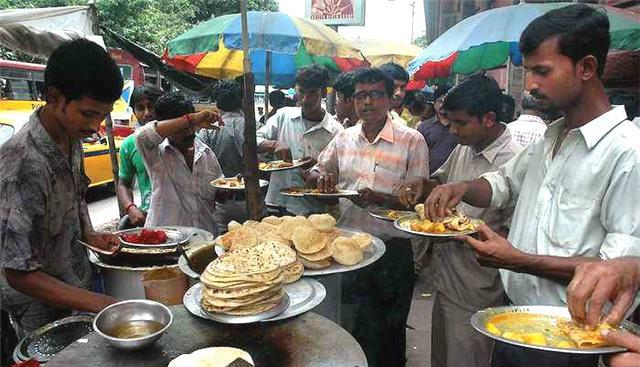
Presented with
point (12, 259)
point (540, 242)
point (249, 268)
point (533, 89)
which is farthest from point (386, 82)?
point (12, 259)

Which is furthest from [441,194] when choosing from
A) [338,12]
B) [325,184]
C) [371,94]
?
[338,12]

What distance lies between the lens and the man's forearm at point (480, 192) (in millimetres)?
2748

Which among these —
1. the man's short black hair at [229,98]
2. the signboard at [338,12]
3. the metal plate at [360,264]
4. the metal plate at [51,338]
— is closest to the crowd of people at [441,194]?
the metal plate at [51,338]

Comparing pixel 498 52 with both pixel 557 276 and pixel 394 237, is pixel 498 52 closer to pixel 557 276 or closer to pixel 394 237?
pixel 394 237

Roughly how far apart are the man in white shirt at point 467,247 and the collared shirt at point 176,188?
1.64 meters

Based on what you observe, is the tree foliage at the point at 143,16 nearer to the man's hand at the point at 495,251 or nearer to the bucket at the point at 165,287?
the bucket at the point at 165,287

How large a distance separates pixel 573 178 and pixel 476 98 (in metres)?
1.20

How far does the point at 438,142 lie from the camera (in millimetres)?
6305

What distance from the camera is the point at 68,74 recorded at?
220cm

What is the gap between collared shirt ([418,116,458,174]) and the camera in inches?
240

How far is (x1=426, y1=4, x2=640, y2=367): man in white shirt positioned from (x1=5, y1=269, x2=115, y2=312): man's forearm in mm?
1747

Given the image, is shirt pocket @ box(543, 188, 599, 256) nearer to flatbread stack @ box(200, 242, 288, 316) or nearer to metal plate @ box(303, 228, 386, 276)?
metal plate @ box(303, 228, 386, 276)

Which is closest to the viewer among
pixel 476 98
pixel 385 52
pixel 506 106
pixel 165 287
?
pixel 165 287

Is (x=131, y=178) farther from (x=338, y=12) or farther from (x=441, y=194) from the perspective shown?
(x=338, y=12)
